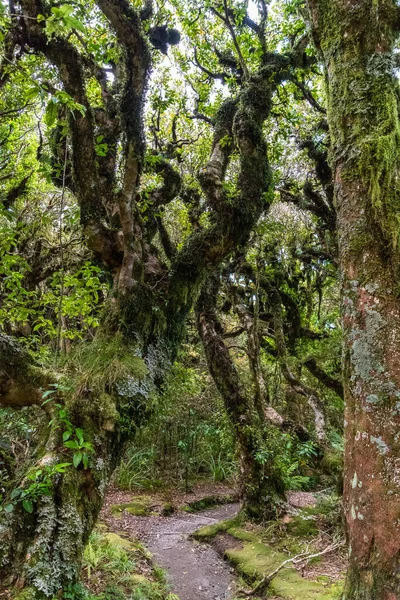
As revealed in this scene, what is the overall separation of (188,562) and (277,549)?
1.21m

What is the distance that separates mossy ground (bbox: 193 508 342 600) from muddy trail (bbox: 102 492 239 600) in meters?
0.21

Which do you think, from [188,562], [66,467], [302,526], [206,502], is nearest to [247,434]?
[302,526]

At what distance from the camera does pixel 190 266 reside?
498cm

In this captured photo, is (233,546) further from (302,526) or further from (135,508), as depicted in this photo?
(135,508)

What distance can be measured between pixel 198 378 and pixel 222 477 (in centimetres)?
264

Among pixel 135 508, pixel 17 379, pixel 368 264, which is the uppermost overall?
pixel 368 264

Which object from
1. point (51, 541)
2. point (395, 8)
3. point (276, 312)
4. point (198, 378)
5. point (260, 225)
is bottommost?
point (51, 541)

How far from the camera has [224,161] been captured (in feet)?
19.3

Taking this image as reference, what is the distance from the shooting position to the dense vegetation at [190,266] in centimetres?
184

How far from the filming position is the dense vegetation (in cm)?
184

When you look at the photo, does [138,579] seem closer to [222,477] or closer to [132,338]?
[132,338]

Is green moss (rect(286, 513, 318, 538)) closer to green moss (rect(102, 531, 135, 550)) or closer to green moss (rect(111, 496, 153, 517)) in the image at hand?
green moss (rect(102, 531, 135, 550))

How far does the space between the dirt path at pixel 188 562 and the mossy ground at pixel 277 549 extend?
20 centimetres

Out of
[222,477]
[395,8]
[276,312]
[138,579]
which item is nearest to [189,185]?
[276,312]
